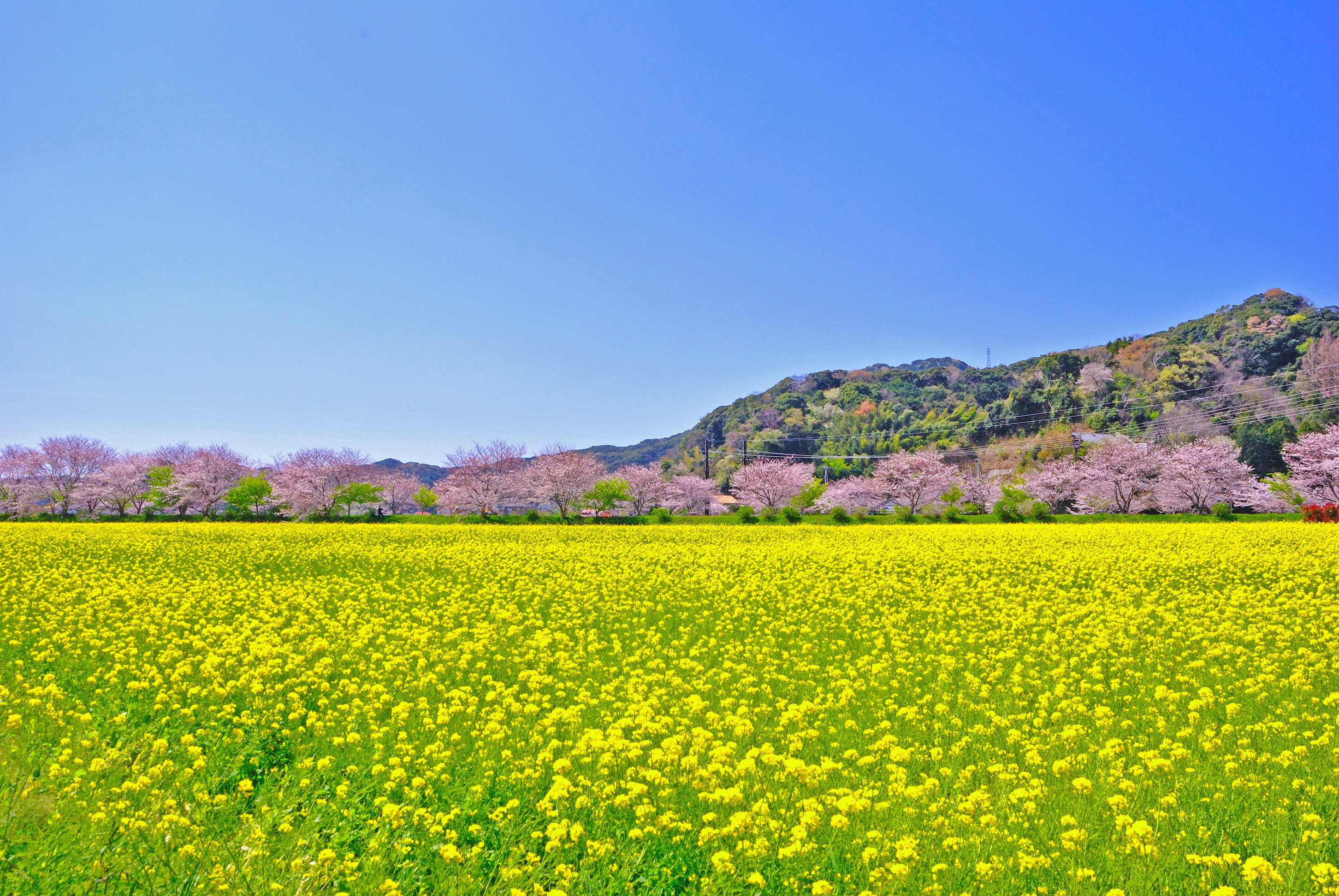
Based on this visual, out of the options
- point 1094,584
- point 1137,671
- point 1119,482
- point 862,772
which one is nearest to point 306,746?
point 862,772

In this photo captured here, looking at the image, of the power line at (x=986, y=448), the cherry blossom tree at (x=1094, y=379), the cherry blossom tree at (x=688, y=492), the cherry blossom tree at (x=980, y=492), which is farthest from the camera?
the cherry blossom tree at (x=1094, y=379)

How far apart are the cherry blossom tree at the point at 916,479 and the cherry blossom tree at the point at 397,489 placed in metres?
47.3

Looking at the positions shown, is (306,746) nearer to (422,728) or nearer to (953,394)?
(422,728)

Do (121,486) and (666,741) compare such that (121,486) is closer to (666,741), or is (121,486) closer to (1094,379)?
(666,741)

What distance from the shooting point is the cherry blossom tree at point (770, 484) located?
67000 millimetres

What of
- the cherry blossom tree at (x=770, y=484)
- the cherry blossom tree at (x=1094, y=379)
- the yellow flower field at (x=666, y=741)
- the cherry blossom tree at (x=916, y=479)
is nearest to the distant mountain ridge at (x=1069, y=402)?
the cherry blossom tree at (x=1094, y=379)

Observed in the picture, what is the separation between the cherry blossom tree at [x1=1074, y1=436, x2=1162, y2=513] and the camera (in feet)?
196

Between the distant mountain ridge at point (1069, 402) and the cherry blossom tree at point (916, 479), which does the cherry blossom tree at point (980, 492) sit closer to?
the cherry blossom tree at point (916, 479)

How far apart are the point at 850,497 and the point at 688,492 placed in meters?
16.6

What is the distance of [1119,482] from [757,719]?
211 feet

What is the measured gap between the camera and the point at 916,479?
6119cm

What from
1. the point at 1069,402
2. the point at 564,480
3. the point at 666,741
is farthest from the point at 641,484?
the point at 1069,402

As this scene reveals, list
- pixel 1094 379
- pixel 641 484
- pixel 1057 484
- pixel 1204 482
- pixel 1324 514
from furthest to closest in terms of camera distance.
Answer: pixel 1094 379, pixel 641 484, pixel 1057 484, pixel 1204 482, pixel 1324 514

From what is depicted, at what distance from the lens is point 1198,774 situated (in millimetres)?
6652
